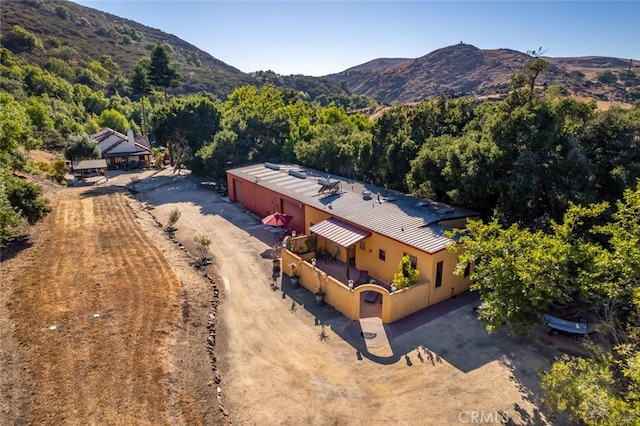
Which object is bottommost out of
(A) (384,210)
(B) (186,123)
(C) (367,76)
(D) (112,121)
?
(A) (384,210)

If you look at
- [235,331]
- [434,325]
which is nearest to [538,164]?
[434,325]

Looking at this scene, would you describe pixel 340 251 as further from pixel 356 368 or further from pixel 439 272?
pixel 356 368

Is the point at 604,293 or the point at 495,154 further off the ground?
the point at 495,154

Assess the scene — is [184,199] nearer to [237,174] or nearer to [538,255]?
[237,174]

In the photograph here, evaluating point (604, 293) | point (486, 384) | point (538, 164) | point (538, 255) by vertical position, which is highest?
point (538, 164)

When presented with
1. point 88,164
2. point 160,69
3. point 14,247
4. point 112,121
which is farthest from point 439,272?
point 112,121

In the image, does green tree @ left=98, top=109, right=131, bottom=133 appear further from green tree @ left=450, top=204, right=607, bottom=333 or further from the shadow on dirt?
A: green tree @ left=450, top=204, right=607, bottom=333
